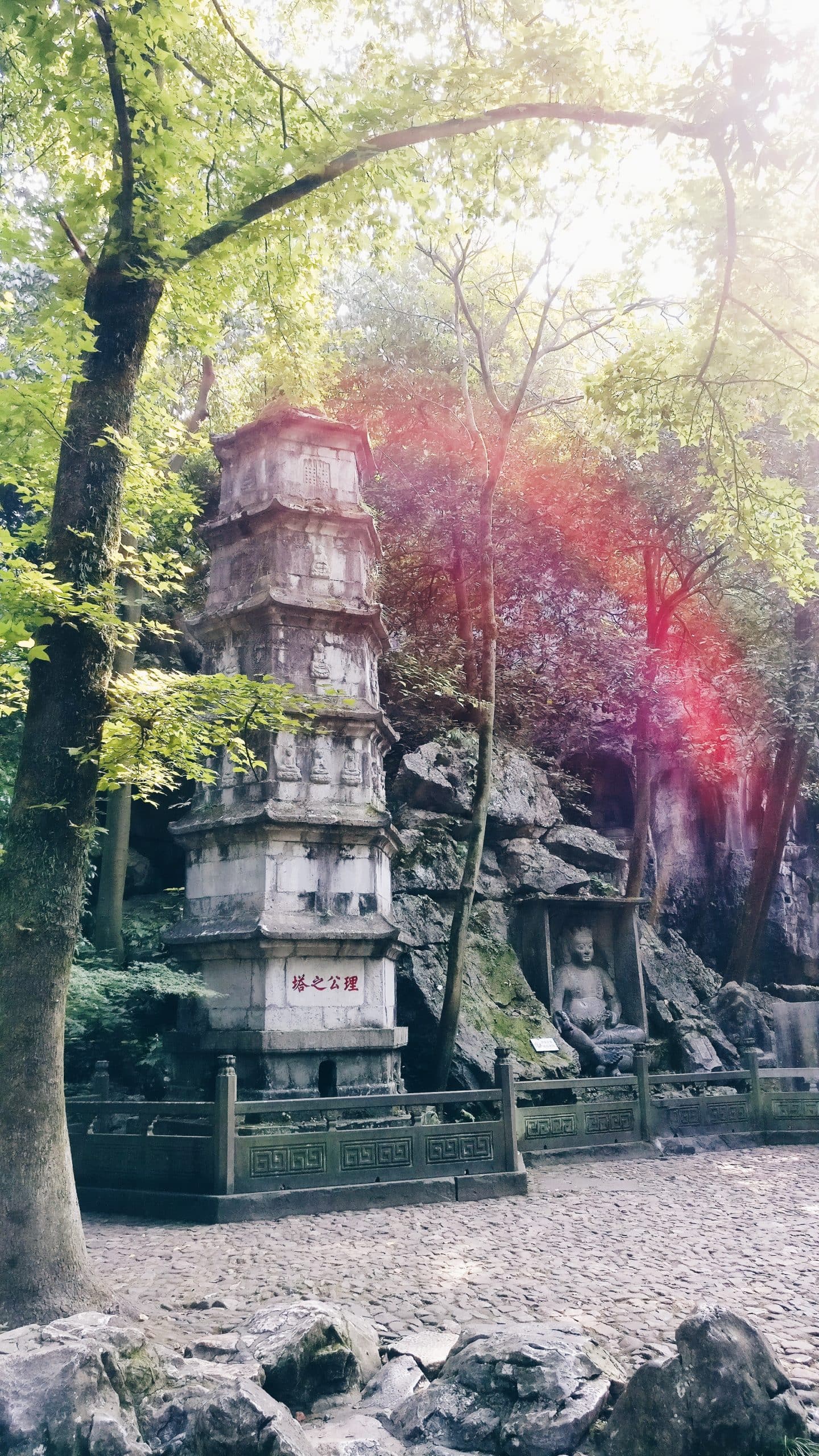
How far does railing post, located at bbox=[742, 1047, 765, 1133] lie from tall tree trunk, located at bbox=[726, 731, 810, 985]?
Answer: 6.87 m

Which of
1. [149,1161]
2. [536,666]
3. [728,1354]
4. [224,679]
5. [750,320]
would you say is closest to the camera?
[728,1354]

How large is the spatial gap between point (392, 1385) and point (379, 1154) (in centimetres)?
499

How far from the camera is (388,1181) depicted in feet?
32.2

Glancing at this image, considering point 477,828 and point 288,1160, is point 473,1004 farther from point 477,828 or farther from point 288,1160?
point 288,1160

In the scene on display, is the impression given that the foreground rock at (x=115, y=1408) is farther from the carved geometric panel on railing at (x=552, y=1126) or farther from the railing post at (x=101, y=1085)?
the carved geometric panel on railing at (x=552, y=1126)

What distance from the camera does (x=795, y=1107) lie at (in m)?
13.7

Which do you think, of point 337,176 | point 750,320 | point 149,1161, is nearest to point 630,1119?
point 149,1161

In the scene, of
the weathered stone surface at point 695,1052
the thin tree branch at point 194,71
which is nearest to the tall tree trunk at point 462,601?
the weathered stone surface at point 695,1052

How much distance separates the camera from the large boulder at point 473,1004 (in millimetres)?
13719

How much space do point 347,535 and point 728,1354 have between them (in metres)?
11.5

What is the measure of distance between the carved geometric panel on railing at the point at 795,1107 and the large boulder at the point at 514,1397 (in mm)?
10055

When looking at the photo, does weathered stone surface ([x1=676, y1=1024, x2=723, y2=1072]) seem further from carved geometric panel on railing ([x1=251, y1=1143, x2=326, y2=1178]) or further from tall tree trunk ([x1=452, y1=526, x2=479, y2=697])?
carved geometric panel on railing ([x1=251, y1=1143, x2=326, y2=1178])

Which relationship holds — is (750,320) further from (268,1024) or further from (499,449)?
(268,1024)

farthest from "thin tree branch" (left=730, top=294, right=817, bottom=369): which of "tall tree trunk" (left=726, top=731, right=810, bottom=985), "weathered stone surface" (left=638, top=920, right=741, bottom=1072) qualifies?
"tall tree trunk" (left=726, top=731, right=810, bottom=985)
